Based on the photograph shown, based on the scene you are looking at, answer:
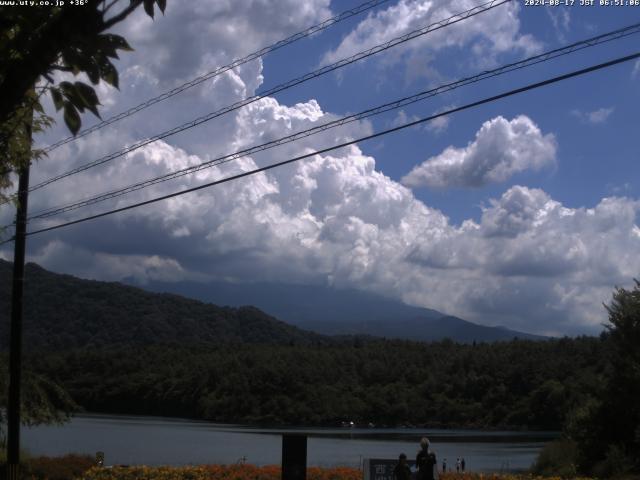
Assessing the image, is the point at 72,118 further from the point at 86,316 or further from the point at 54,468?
the point at 86,316

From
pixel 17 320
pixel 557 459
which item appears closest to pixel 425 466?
pixel 17 320

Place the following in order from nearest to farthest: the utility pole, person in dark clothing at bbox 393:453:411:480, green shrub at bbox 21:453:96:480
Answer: person in dark clothing at bbox 393:453:411:480 → the utility pole → green shrub at bbox 21:453:96:480

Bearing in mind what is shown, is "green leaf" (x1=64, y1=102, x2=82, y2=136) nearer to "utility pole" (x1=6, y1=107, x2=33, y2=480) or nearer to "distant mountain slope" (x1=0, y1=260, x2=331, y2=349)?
"utility pole" (x1=6, y1=107, x2=33, y2=480)

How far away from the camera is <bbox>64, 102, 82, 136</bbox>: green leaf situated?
507 cm

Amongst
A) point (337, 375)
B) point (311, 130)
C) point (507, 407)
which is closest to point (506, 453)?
point (507, 407)

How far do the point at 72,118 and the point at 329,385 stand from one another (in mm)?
112993

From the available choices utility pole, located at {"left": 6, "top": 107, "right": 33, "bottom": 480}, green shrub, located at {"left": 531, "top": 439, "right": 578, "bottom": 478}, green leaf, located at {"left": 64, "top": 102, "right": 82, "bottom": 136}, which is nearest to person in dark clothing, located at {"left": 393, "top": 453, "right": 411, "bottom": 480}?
utility pole, located at {"left": 6, "top": 107, "right": 33, "bottom": 480}

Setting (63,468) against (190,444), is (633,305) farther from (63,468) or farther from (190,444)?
(190,444)

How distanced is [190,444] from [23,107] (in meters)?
58.1

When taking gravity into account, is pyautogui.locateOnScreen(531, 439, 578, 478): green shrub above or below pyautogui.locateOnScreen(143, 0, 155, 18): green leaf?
below

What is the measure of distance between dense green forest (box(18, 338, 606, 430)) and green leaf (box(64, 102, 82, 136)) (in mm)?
98155

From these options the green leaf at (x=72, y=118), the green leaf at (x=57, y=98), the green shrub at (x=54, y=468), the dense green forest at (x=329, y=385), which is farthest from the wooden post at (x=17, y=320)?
the dense green forest at (x=329, y=385)

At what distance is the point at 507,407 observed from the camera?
10319 centimetres

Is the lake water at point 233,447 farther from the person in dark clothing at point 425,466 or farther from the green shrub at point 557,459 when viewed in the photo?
the person in dark clothing at point 425,466
